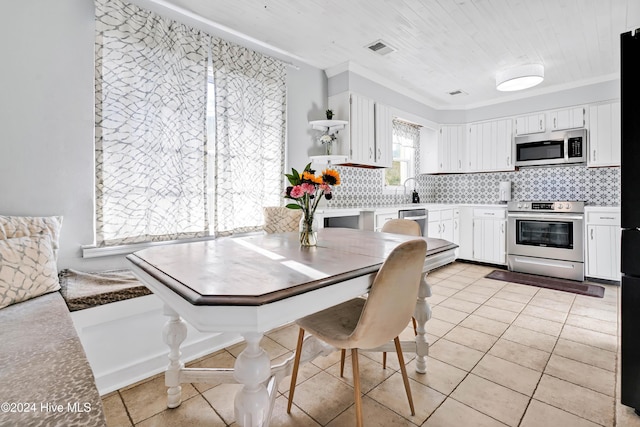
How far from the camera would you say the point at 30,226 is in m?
1.84

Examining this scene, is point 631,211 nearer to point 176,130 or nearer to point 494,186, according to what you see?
point 176,130

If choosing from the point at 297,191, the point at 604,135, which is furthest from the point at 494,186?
the point at 297,191

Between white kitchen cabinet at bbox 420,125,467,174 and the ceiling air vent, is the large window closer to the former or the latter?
the ceiling air vent

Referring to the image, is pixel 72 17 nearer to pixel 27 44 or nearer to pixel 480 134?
pixel 27 44

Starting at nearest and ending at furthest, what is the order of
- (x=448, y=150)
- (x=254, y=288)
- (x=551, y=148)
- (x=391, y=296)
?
(x=254, y=288) → (x=391, y=296) → (x=551, y=148) → (x=448, y=150)

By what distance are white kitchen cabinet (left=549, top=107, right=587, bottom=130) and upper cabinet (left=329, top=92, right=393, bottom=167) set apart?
2473mm

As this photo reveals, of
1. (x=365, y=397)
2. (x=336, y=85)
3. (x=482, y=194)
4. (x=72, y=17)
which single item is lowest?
(x=365, y=397)

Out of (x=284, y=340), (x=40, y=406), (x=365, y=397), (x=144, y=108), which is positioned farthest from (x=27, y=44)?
(x=365, y=397)

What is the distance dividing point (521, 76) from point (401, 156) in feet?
6.54

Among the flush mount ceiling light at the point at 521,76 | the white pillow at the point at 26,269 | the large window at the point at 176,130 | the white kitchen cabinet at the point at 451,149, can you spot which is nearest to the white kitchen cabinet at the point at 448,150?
the white kitchen cabinet at the point at 451,149

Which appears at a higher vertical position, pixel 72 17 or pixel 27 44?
pixel 72 17

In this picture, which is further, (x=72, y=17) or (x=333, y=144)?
(x=333, y=144)

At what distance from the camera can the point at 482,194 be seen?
545cm

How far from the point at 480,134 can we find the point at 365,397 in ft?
15.9
